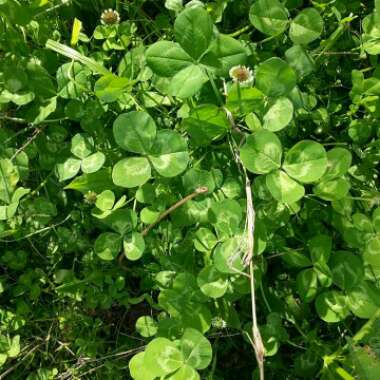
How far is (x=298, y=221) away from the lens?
5.90 feet

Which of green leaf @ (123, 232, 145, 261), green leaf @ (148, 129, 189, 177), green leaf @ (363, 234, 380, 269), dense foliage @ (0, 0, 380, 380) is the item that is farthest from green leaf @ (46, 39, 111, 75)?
green leaf @ (363, 234, 380, 269)

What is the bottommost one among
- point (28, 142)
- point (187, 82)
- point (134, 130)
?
point (28, 142)

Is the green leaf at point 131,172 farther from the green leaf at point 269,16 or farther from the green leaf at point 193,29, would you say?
the green leaf at point 269,16

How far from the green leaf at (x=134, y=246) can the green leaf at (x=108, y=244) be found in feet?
0.16

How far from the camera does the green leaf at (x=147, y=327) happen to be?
1910 millimetres

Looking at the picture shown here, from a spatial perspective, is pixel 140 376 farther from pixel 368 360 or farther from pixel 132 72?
pixel 132 72

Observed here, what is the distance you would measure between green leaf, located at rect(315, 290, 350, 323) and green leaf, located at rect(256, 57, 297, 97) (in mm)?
644

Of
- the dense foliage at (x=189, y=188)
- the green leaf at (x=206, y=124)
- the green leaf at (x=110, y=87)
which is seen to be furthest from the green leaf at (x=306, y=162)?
the green leaf at (x=110, y=87)

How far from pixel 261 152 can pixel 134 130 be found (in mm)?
365

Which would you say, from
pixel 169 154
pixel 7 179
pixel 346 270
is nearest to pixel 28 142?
pixel 7 179

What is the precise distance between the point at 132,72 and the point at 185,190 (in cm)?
Answer: 46

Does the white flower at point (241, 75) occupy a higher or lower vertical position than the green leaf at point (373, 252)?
higher

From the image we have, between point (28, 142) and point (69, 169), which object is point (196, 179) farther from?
point (28, 142)

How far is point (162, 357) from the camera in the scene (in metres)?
1.46
